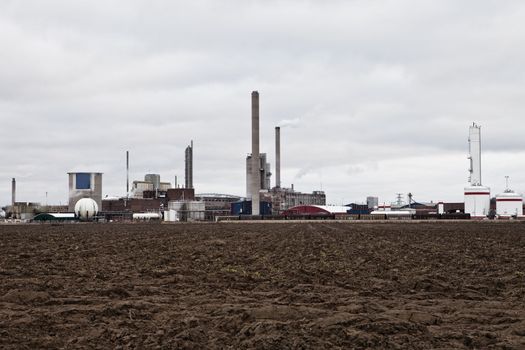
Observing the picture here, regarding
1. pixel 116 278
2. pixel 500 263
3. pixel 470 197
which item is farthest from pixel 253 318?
pixel 470 197

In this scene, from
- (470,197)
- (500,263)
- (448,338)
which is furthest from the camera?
(470,197)

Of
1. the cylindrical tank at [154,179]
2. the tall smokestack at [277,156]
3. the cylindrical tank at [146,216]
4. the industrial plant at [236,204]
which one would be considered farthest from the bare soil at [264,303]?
the cylindrical tank at [154,179]

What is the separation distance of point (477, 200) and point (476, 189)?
86.4 inches

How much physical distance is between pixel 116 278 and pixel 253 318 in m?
8.14

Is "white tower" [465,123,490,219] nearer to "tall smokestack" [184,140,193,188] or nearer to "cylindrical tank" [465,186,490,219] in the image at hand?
"cylindrical tank" [465,186,490,219]

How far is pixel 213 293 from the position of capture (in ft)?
49.3

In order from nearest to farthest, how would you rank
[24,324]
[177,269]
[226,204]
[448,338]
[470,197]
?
[448,338] < [24,324] < [177,269] < [470,197] < [226,204]

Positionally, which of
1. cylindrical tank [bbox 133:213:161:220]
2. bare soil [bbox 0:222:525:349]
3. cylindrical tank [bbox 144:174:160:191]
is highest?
cylindrical tank [bbox 144:174:160:191]

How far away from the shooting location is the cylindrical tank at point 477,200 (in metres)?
120

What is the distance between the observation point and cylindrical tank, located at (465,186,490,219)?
11981 centimetres

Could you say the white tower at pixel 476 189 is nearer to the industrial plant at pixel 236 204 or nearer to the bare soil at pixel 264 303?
the industrial plant at pixel 236 204

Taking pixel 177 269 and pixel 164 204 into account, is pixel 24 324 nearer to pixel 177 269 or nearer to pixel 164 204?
pixel 177 269

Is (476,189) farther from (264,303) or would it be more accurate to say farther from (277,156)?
(264,303)

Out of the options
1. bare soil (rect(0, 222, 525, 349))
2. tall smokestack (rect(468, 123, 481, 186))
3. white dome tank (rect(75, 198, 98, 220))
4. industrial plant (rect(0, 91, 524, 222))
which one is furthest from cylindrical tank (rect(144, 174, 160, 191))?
bare soil (rect(0, 222, 525, 349))
